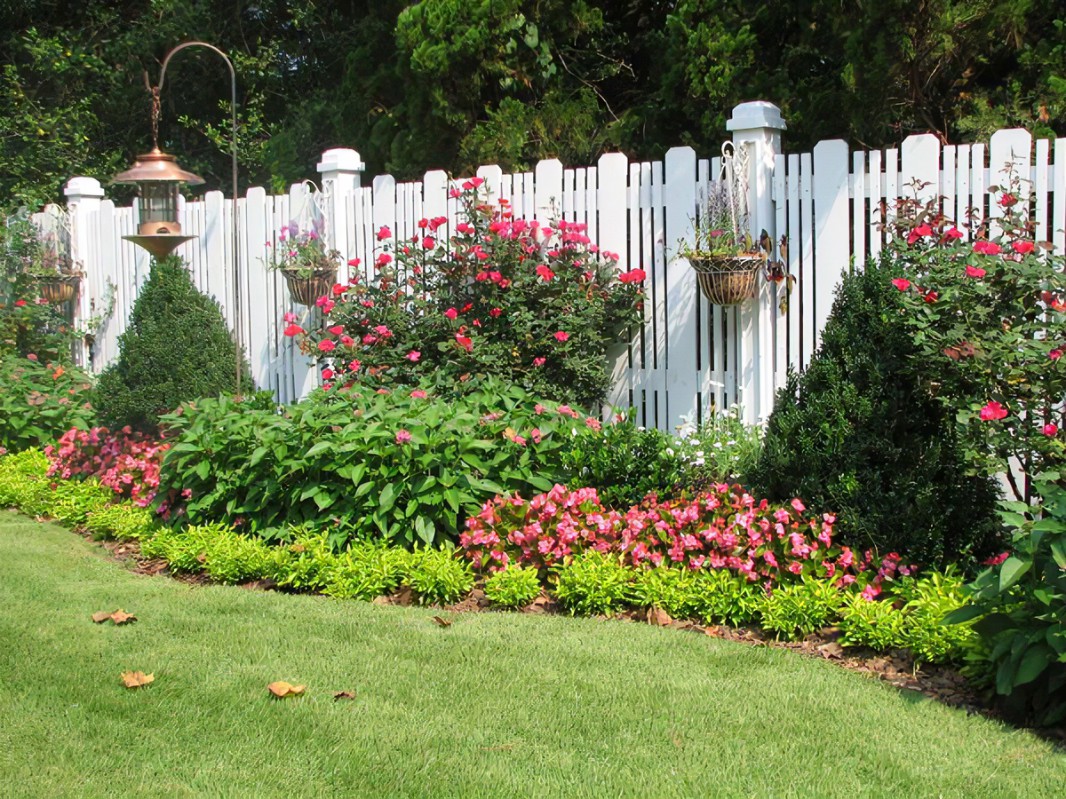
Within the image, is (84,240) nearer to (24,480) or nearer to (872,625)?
(24,480)

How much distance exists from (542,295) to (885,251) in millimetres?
2519

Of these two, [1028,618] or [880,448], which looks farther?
[880,448]

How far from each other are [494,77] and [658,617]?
665cm

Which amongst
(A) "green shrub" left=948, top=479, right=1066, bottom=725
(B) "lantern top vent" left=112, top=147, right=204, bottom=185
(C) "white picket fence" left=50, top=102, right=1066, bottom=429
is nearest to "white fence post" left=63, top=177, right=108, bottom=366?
(C) "white picket fence" left=50, top=102, right=1066, bottom=429

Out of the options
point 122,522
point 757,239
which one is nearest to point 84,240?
point 122,522

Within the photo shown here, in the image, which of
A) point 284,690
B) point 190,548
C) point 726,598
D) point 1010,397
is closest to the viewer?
point 284,690

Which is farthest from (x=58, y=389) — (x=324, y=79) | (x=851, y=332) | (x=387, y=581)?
(x=324, y=79)

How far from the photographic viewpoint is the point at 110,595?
5344 millimetres

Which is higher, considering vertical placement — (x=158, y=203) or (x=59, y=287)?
(x=158, y=203)

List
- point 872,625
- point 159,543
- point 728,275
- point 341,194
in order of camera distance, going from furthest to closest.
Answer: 1. point 341,194
2. point 728,275
3. point 159,543
4. point 872,625

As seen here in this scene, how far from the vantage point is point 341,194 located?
852 centimetres

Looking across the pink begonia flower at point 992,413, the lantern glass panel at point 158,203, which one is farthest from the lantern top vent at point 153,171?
the pink begonia flower at point 992,413

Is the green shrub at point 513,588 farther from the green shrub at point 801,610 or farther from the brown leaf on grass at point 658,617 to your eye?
the green shrub at point 801,610

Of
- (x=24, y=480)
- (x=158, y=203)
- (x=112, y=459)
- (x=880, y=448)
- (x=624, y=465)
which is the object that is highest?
(x=158, y=203)
